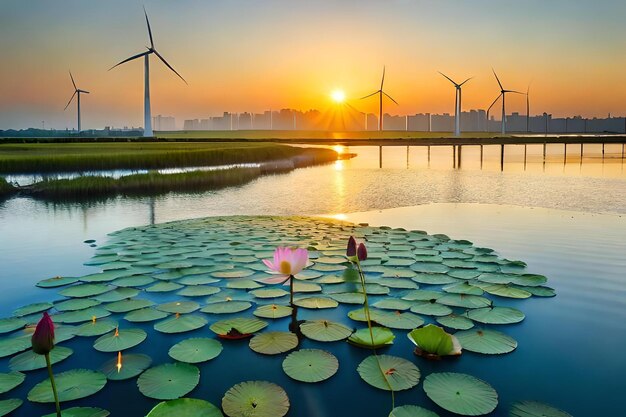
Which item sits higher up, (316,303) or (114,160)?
(114,160)

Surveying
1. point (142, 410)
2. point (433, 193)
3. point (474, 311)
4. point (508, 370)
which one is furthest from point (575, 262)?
point (433, 193)

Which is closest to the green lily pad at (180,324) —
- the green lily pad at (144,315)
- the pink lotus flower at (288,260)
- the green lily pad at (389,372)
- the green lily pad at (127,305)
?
the green lily pad at (144,315)

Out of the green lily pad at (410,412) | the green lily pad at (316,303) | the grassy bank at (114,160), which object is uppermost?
the grassy bank at (114,160)

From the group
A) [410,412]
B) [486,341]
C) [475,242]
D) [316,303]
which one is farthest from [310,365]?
[475,242]

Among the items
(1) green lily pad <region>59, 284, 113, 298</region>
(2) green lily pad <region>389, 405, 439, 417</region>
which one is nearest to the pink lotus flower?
(2) green lily pad <region>389, 405, 439, 417</region>

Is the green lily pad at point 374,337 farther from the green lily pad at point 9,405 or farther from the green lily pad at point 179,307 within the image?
the green lily pad at point 9,405

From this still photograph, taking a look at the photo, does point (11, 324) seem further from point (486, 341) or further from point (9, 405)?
point (486, 341)
